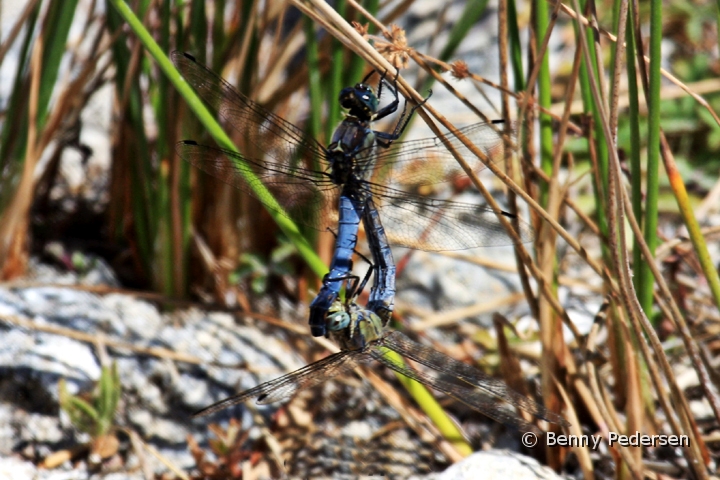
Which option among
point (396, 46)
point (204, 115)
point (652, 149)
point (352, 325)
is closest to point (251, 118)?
point (204, 115)

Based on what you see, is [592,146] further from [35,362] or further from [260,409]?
[35,362]

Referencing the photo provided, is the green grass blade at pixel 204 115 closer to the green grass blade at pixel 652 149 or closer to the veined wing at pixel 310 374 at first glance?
the veined wing at pixel 310 374

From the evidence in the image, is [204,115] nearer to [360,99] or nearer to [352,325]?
[360,99]

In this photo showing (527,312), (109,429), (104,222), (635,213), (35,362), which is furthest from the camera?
(104,222)

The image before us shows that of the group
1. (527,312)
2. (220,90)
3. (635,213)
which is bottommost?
(527,312)

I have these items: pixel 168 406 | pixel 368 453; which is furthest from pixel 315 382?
pixel 168 406

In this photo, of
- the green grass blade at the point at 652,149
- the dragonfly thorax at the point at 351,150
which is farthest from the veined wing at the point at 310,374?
the green grass blade at the point at 652,149

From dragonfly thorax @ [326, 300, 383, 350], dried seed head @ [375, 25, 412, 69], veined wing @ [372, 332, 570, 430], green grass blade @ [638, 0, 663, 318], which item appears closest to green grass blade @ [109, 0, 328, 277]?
dragonfly thorax @ [326, 300, 383, 350]
